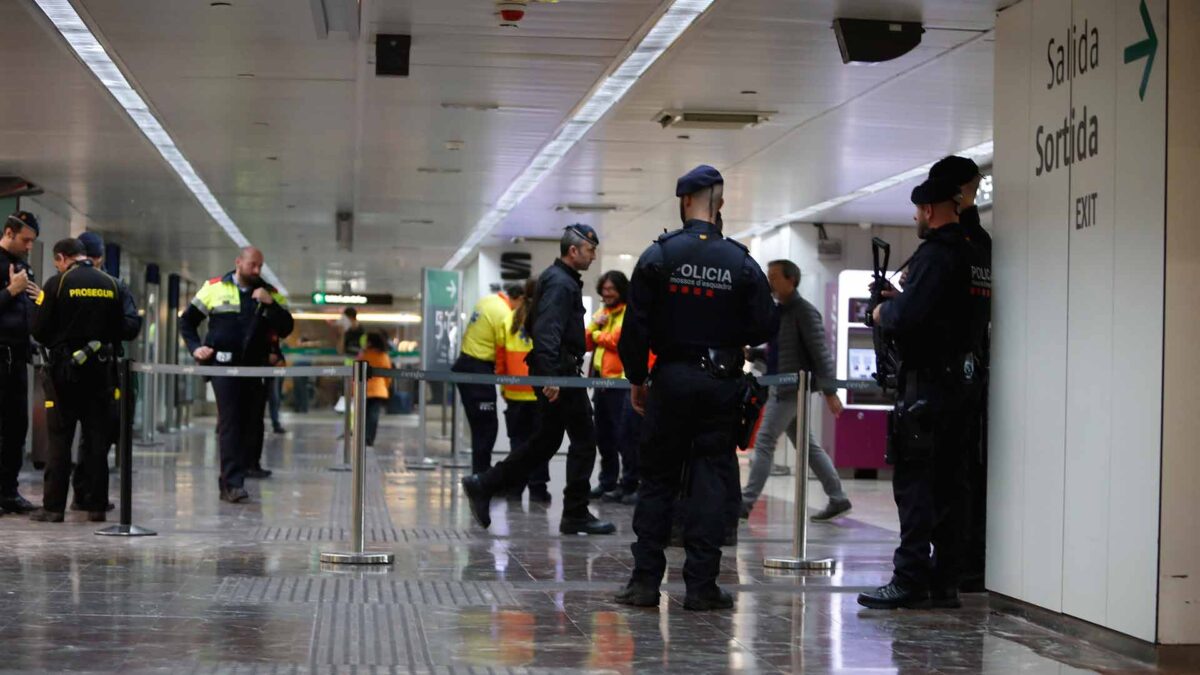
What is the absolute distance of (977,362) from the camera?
6711 mm

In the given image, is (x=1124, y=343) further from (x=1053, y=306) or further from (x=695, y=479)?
(x=695, y=479)

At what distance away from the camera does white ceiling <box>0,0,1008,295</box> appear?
8391 millimetres

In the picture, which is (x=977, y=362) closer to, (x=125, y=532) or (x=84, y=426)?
(x=125, y=532)

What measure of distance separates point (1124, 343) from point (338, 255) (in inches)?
876

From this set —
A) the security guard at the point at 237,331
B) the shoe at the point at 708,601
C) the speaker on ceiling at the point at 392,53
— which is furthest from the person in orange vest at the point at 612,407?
the shoe at the point at 708,601

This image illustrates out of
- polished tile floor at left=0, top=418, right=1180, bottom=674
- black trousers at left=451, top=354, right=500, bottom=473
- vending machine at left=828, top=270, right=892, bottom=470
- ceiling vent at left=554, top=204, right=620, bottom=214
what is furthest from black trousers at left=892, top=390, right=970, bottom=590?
ceiling vent at left=554, top=204, right=620, bottom=214

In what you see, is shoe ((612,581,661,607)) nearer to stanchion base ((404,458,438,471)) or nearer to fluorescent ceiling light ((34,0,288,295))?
fluorescent ceiling light ((34,0,288,295))

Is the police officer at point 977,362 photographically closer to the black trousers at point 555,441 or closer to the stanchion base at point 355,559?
the black trousers at point 555,441

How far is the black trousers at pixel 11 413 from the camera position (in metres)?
10.1

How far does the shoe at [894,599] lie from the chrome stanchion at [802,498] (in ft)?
4.01

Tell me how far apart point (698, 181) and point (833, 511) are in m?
4.83

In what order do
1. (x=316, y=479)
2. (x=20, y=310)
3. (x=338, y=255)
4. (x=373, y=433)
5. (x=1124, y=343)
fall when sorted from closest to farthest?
(x=1124, y=343) → (x=20, y=310) → (x=316, y=479) → (x=373, y=433) → (x=338, y=255)

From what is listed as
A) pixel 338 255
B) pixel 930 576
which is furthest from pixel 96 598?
pixel 338 255

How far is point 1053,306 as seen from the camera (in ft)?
20.8
